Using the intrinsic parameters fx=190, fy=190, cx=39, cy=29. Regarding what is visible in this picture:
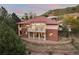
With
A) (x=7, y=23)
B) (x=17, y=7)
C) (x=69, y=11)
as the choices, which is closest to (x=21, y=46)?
(x=7, y=23)

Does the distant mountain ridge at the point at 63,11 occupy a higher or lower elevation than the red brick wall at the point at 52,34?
higher

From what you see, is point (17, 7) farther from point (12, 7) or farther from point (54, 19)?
point (54, 19)

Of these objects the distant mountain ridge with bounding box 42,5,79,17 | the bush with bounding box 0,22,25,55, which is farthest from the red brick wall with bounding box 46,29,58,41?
the bush with bounding box 0,22,25,55

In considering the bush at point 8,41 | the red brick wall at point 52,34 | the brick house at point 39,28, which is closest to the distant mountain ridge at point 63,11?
the brick house at point 39,28

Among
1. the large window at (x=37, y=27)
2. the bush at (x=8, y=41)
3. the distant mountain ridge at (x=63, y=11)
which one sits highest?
the distant mountain ridge at (x=63, y=11)

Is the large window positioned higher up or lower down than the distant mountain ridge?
lower down

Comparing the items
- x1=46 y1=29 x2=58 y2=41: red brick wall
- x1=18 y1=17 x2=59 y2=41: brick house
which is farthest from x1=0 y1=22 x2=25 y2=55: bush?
x1=46 y1=29 x2=58 y2=41: red brick wall

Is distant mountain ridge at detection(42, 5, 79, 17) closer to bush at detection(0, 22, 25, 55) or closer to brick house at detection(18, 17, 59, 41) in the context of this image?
brick house at detection(18, 17, 59, 41)

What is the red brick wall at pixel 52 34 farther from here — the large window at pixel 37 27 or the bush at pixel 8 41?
the bush at pixel 8 41

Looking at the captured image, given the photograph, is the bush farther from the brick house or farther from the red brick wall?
the red brick wall

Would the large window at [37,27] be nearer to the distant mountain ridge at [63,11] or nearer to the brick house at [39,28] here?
the brick house at [39,28]

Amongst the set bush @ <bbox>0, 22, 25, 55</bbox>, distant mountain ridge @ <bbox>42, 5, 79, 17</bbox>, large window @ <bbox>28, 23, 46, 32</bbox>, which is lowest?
bush @ <bbox>0, 22, 25, 55</bbox>

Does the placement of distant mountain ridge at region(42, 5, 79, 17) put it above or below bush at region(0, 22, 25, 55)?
above
